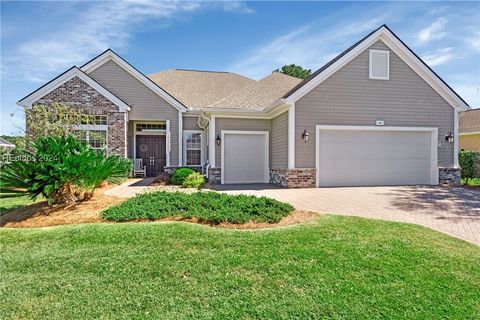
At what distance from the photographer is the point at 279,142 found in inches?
512

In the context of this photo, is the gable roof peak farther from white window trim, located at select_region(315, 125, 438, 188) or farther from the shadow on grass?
the shadow on grass

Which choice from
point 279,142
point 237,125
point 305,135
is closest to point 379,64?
point 305,135

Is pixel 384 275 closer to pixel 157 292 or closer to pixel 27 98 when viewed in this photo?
pixel 157 292

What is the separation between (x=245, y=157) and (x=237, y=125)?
5.19 ft

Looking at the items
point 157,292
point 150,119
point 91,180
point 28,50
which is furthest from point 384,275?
point 150,119

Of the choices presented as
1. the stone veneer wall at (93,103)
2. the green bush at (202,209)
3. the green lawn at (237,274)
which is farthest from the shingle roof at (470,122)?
the stone veneer wall at (93,103)

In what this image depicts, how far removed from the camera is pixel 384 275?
366 centimetres

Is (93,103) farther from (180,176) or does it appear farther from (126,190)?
(126,190)

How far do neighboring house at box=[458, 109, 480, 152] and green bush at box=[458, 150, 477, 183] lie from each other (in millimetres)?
7241

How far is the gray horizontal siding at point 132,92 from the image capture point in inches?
635

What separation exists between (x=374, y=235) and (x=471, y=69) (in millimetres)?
14307

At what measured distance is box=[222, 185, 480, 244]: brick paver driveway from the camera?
19.7 feet

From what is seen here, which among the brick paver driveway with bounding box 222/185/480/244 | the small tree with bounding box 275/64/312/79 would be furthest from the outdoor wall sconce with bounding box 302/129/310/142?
the small tree with bounding box 275/64/312/79

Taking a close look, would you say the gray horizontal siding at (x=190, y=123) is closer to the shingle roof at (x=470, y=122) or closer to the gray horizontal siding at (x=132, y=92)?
the gray horizontal siding at (x=132, y=92)
